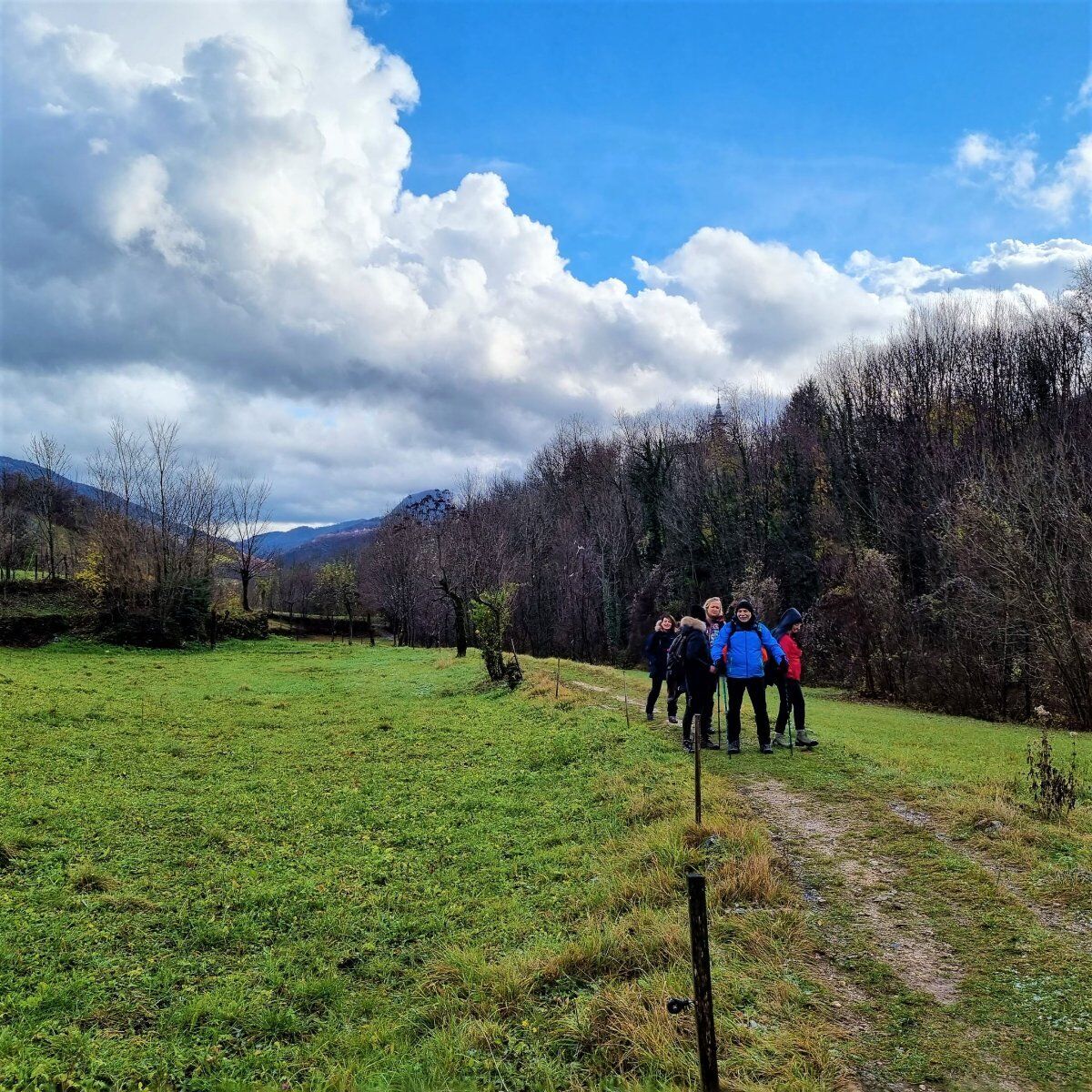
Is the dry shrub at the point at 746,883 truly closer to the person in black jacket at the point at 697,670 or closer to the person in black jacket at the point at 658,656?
the person in black jacket at the point at 697,670

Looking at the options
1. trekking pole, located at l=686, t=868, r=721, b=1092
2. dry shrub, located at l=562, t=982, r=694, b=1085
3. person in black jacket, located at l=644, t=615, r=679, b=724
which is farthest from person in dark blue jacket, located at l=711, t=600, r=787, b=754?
trekking pole, located at l=686, t=868, r=721, b=1092

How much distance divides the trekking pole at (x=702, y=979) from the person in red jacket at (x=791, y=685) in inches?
309

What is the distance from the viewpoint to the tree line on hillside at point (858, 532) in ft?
64.4

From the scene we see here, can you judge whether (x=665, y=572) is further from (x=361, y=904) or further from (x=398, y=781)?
(x=361, y=904)

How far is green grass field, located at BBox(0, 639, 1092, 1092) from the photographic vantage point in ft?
12.7

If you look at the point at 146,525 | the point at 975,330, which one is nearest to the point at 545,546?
the point at 146,525

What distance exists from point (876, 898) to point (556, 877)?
119 inches

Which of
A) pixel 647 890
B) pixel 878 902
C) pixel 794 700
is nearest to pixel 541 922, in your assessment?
pixel 647 890

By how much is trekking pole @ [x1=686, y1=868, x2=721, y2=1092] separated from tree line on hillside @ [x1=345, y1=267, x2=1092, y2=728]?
19.5m

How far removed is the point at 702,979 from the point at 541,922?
328 centimetres

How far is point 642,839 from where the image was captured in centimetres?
699

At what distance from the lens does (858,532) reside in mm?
34750

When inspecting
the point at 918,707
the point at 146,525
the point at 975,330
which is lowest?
the point at 918,707

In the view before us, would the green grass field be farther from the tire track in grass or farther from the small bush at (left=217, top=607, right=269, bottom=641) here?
the small bush at (left=217, top=607, right=269, bottom=641)
